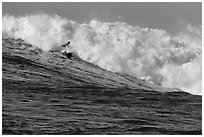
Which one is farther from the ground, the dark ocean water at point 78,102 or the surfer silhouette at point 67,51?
the surfer silhouette at point 67,51

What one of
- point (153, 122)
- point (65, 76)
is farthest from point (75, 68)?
point (153, 122)

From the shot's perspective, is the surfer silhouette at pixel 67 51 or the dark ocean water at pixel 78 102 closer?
the dark ocean water at pixel 78 102

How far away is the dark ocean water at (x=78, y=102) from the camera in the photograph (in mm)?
22453

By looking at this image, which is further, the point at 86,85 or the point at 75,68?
the point at 75,68

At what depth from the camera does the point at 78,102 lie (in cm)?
3156

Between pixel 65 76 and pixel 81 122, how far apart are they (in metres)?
21.8

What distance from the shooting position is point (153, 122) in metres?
25.0

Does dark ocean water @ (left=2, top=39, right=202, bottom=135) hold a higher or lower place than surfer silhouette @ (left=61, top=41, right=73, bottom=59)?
lower

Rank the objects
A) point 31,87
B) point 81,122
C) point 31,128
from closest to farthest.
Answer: point 31,128
point 81,122
point 31,87

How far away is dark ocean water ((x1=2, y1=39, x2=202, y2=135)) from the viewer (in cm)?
2245

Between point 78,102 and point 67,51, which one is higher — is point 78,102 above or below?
below

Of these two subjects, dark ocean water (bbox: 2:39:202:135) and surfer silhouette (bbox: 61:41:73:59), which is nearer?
dark ocean water (bbox: 2:39:202:135)

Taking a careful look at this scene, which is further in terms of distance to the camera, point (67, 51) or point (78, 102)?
point (67, 51)

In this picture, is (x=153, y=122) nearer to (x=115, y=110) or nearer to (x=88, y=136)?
(x=115, y=110)
